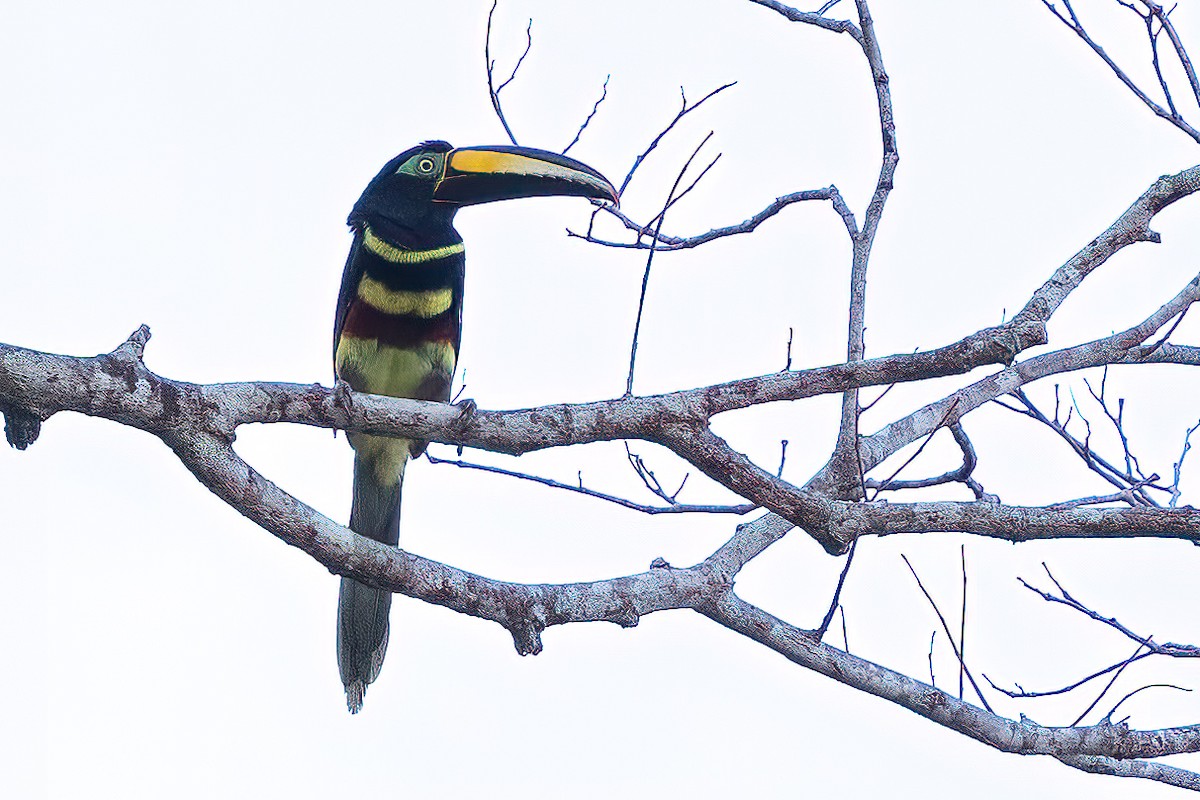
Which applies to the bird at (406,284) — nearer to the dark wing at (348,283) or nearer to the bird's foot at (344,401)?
the dark wing at (348,283)

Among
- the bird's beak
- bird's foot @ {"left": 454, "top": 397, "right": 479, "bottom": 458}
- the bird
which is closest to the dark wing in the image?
the bird

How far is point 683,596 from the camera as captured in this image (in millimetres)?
3451

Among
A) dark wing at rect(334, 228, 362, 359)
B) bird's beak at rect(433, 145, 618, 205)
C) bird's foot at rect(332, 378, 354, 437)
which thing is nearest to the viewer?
bird's foot at rect(332, 378, 354, 437)

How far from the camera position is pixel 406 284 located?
4.84 meters

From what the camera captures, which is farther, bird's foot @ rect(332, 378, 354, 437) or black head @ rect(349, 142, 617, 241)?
black head @ rect(349, 142, 617, 241)

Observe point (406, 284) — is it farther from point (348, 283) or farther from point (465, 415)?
point (465, 415)

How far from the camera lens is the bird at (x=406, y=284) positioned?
4836 mm

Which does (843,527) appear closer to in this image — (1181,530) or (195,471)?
(1181,530)

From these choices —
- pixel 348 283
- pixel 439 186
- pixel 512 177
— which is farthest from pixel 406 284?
pixel 512 177

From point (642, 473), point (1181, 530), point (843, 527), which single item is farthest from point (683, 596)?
point (1181, 530)

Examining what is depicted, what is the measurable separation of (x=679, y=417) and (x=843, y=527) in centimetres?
45

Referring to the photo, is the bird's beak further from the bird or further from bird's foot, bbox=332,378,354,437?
bird's foot, bbox=332,378,354,437

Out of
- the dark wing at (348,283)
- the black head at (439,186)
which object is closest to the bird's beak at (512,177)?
the black head at (439,186)

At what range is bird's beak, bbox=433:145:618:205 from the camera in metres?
4.44
